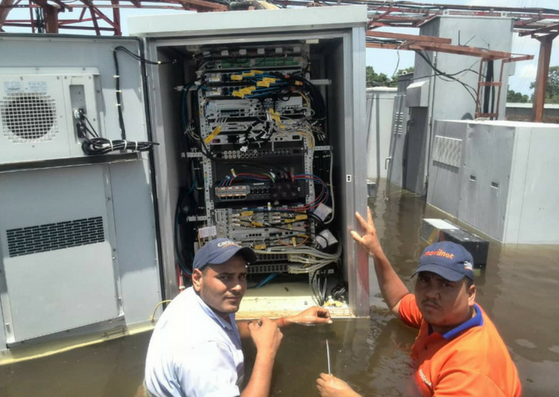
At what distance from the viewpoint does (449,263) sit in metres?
1.58

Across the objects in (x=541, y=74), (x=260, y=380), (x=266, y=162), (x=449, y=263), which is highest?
(x=541, y=74)

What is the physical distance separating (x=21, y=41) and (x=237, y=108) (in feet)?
5.07

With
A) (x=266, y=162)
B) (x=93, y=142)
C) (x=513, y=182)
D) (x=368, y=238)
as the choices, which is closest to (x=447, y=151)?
(x=513, y=182)

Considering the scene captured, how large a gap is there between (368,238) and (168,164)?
1.59m

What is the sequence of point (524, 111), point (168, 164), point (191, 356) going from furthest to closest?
1. point (524, 111)
2. point (168, 164)
3. point (191, 356)

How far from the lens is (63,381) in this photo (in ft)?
8.65

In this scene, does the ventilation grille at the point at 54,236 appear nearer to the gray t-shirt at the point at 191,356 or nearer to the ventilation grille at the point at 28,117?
the ventilation grille at the point at 28,117

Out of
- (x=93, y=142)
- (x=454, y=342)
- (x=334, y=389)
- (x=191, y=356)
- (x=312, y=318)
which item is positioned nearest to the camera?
Answer: (x=191, y=356)

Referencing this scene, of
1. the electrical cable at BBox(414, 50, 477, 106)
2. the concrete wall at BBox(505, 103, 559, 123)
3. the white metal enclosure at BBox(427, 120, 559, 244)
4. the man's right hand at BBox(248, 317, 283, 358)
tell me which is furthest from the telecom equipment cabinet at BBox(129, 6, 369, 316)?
the concrete wall at BBox(505, 103, 559, 123)

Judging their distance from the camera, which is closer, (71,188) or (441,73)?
(71,188)

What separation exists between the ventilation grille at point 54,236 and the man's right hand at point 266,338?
1.49m

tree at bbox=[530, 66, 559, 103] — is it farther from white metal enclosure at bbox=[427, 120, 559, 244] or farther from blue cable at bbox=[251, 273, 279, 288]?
blue cable at bbox=[251, 273, 279, 288]

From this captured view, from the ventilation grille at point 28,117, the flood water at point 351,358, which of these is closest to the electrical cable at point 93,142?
the ventilation grille at point 28,117

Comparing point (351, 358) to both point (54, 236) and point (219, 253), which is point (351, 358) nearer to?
point (219, 253)
